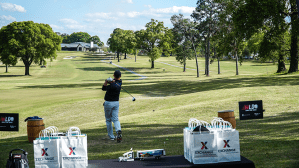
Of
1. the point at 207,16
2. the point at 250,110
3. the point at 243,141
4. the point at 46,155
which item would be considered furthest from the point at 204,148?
the point at 207,16

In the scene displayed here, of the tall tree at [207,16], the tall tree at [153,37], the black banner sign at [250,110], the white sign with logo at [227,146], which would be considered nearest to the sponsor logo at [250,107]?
the black banner sign at [250,110]

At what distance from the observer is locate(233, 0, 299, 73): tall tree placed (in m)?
29.5

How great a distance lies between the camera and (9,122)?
9.58 metres

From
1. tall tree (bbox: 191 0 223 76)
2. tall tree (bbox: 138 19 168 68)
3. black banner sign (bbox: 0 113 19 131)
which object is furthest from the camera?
tall tree (bbox: 138 19 168 68)

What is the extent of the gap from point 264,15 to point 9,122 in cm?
2853

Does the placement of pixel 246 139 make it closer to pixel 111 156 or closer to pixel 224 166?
pixel 224 166

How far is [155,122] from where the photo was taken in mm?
14148

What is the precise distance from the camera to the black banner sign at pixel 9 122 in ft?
31.2

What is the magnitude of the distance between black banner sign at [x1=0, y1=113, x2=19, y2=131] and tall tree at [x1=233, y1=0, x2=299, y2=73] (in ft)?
88.5

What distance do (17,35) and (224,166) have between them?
66.9m

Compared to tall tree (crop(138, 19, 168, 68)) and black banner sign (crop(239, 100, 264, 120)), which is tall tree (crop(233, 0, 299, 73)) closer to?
black banner sign (crop(239, 100, 264, 120))

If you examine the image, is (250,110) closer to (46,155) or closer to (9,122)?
(46,155)

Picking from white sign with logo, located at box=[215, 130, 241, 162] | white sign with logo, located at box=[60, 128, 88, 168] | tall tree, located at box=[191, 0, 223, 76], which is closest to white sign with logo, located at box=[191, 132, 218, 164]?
white sign with logo, located at box=[215, 130, 241, 162]

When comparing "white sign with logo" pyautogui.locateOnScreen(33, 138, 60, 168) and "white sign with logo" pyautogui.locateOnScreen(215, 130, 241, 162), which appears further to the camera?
"white sign with logo" pyautogui.locateOnScreen(215, 130, 241, 162)
